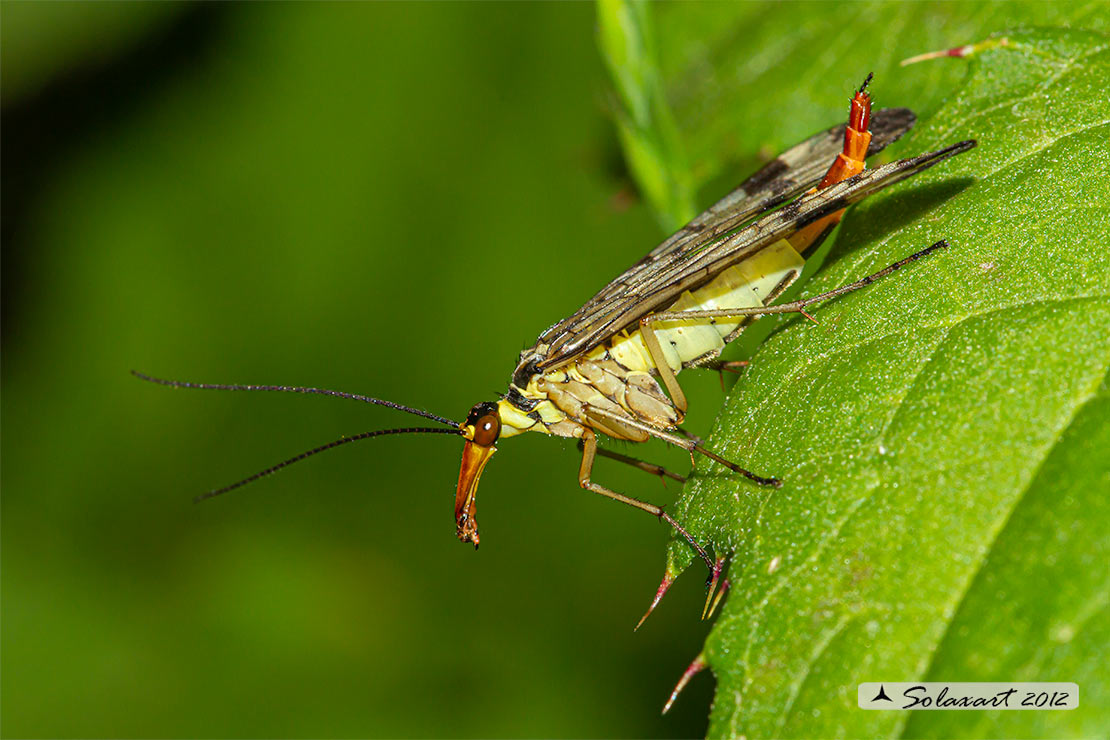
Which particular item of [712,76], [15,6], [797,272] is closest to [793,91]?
[712,76]

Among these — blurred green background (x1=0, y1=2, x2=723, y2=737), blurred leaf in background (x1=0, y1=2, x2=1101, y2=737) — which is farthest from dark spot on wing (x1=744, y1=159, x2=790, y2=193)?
blurred green background (x1=0, y1=2, x2=723, y2=737)

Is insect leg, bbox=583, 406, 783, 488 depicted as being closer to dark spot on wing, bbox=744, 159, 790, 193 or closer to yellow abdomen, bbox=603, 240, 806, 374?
yellow abdomen, bbox=603, 240, 806, 374

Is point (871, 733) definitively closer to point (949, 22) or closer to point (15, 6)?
point (949, 22)

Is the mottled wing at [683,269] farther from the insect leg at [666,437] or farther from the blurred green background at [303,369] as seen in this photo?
the blurred green background at [303,369]

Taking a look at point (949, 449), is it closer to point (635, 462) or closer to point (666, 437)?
point (666, 437)

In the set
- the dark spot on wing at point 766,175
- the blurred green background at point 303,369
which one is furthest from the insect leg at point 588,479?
the blurred green background at point 303,369
